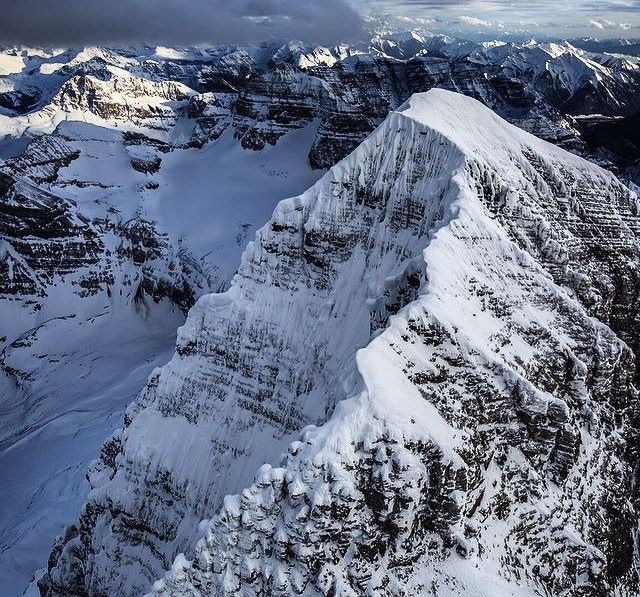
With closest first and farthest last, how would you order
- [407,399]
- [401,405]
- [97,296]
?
[401,405] → [407,399] → [97,296]

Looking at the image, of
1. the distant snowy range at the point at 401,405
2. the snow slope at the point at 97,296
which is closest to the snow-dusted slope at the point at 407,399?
the distant snowy range at the point at 401,405

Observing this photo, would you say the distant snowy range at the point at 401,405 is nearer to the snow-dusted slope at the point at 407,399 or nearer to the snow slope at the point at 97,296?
the snow-dusted slope at the point at 407,399

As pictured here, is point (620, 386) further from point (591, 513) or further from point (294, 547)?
point (294, 547)

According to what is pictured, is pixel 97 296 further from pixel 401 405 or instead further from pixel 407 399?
pixel 401 405

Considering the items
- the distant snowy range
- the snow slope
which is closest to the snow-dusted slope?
the distant snowy range

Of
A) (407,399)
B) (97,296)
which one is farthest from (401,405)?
(97,296)

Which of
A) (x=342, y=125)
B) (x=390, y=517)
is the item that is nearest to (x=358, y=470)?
(x=390, y=517)

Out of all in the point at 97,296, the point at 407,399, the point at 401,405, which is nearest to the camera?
the point at 401,405

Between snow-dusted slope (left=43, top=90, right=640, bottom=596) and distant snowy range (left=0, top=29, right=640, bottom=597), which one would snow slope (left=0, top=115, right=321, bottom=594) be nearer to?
distant snowy range (left=0, top=29, right=640, bottom=597)

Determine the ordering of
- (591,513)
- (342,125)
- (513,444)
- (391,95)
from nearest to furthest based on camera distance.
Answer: (513,444) → (591,513) → (342,125) → (391,95)
